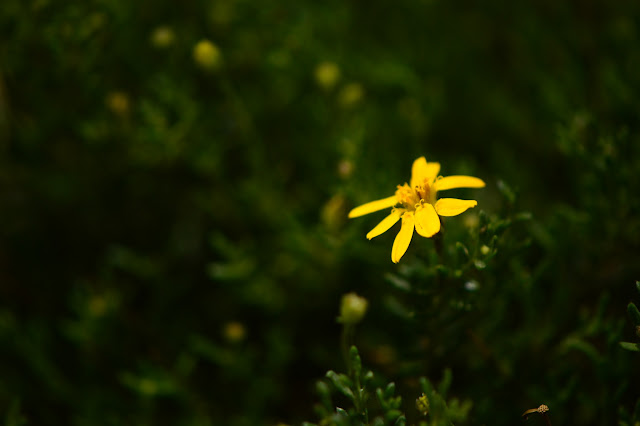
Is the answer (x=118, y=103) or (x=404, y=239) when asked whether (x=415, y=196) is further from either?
(x=118, y=103)

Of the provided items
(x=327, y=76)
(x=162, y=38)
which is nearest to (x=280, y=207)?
(x=327, y=76)

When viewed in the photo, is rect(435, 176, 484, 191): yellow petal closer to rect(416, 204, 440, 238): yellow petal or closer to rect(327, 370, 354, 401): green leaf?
rect(416, 204, 440, 238): yellow petal

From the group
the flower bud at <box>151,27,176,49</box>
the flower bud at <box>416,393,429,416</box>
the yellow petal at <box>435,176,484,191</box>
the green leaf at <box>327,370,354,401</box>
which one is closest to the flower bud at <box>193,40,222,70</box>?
the flower bud at <box>151,27,176,49</box>

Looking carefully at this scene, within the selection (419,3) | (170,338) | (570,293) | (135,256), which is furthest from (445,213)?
(419,3)

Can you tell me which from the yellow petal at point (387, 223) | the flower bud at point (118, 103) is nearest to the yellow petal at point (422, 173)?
the yellow petal at point (387, 223)

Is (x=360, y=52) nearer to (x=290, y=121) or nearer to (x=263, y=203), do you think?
(x=290, y=121)

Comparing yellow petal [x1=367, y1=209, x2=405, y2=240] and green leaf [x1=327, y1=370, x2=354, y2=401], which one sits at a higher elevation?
yellow petal [x1=367, y1=209, x2=405, y2=240]

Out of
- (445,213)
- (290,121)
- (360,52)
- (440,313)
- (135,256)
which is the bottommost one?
(440,313)
